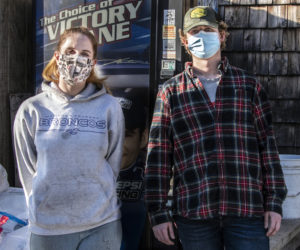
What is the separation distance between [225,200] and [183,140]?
0.35 meters

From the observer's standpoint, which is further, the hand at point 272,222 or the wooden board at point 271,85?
the wooden board at point 271,85

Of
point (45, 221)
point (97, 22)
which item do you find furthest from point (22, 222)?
point (97, 22)

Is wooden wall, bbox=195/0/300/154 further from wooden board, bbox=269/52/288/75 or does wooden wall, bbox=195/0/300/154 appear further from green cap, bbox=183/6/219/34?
green cap, bbox=183/6/219/34

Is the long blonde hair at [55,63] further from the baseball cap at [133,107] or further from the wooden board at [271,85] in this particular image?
the wooden board at [271,85]

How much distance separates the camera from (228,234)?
6.15 feet

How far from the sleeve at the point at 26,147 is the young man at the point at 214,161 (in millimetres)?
599

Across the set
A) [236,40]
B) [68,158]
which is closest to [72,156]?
[68,158]

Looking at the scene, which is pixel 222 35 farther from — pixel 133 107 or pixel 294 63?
pixel 294 63

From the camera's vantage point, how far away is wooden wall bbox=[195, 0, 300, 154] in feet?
10.7

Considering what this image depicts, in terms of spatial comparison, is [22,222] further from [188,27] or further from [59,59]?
[188,27]

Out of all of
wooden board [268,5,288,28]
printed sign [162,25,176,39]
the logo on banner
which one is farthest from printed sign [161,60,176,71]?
wooden board [268,5,288,28]

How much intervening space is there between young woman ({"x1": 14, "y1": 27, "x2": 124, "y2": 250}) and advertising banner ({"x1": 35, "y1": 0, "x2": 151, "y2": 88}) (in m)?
0.78

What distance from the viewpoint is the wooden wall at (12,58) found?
10.3 ft

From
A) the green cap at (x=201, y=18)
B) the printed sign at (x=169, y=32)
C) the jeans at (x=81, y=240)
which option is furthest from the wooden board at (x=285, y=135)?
the jeans at (x=81, y=240)
